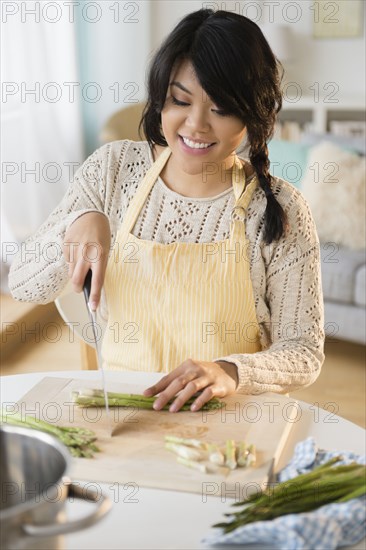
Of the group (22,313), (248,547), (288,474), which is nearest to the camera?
(248,547)

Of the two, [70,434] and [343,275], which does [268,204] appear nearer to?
[70,434]

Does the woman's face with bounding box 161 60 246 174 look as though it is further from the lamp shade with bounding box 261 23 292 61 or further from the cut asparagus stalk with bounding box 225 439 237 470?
the lamp shade with bounding box 261 23 292 61

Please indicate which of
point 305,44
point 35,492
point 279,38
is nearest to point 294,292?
point 35,492

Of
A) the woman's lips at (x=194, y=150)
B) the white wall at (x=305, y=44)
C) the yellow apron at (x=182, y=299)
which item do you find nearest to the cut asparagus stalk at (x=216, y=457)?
the yellow apron at (x=182, y=299)

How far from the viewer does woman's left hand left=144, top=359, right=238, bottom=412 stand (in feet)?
4.27

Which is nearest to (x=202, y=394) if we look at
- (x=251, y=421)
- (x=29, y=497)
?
(x=251, y=421)

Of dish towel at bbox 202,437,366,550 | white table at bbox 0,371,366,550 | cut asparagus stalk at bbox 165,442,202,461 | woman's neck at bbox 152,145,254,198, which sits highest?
woman's neck at bbox 152,145,254,198

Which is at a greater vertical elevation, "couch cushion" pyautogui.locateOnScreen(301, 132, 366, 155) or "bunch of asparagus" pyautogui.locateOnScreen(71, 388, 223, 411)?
"bunch of asparagus" pyautogui.locateOnScreen(71, 388, 223, 411)

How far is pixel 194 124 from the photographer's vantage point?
149cm

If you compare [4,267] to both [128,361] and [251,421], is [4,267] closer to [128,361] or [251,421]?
[128,361]

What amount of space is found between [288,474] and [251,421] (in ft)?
0.55

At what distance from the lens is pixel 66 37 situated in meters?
4.73

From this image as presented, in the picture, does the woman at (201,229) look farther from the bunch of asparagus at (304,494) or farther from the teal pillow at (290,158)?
the teal pillow at (290,158)

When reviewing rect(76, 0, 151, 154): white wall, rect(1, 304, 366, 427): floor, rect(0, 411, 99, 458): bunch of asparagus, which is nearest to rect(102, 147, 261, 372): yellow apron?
rect(0, 411, 99, 458): bunch of asparagus
